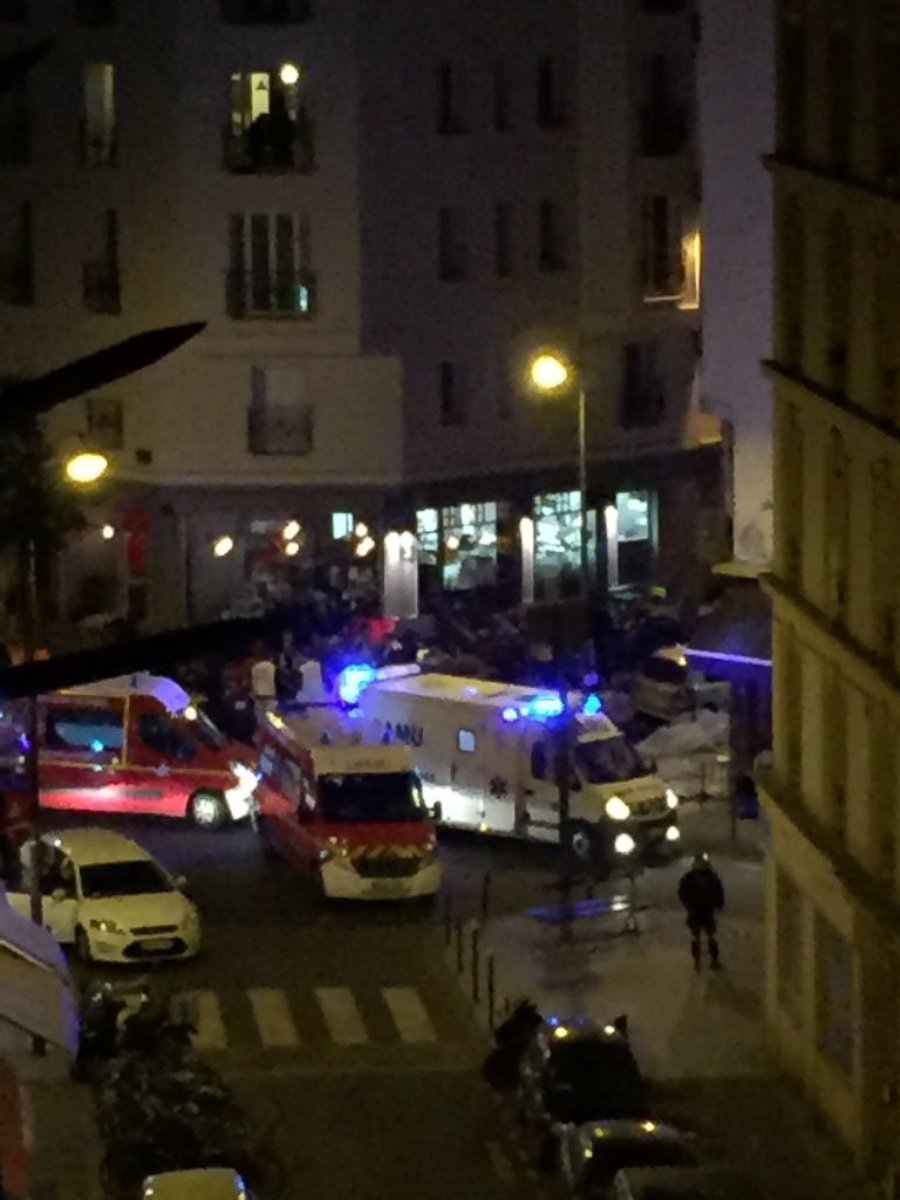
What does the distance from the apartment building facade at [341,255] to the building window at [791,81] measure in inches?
954

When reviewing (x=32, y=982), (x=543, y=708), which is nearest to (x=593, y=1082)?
(x=543, y=708)

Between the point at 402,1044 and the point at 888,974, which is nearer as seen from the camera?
the point at 888,974

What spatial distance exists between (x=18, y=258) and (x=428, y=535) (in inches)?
396

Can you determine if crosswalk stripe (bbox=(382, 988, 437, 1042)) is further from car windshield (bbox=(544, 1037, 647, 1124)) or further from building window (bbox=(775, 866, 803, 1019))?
car windshield (bbox=(544, 1037, 647, 1124))

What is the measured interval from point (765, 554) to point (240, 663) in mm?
11284

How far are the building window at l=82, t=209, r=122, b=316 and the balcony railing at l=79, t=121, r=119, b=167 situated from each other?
104 centimetres

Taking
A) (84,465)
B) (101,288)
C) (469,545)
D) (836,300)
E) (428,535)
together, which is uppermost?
(836,300)

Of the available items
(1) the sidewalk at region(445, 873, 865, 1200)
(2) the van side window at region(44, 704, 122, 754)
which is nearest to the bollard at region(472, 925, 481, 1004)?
(1) the sidewalk at region(445, 873, 865, 1200)

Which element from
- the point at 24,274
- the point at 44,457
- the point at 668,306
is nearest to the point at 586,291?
the point at 668,306

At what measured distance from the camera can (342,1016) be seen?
27297mm

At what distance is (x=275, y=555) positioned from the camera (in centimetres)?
5044

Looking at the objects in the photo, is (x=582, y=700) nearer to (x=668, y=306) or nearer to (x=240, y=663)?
(x=240, y=663)

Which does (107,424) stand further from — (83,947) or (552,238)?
(83,947)

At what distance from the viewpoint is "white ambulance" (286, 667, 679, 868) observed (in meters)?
33.5
